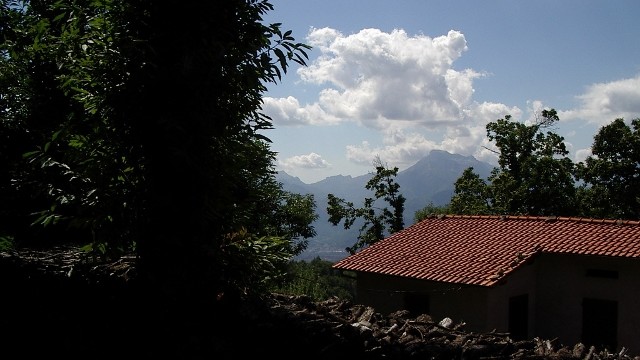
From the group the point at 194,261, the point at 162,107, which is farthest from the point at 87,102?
Result: the point at 194,261

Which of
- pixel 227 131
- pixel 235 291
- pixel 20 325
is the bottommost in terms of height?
pixel 20 325

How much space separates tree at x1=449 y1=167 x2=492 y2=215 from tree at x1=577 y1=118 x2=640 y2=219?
6.53 meters

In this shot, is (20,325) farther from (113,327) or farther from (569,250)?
(569,250)

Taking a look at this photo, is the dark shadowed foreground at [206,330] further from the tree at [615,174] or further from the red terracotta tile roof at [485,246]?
the tree at [615,174]

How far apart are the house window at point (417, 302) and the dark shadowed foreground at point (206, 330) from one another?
35.4ft

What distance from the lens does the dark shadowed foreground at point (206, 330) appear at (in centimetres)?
669

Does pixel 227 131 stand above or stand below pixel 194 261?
above

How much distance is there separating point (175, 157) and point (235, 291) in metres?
2.18

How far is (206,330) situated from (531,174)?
1316 inches

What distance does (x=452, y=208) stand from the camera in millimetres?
41312

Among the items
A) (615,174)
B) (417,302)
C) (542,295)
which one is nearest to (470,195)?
(615,174)

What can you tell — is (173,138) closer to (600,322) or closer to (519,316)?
(519,316)

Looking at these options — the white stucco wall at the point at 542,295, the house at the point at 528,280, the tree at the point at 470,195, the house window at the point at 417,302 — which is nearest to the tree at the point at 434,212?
the tree at the point at 470,195

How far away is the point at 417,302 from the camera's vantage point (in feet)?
63.2
